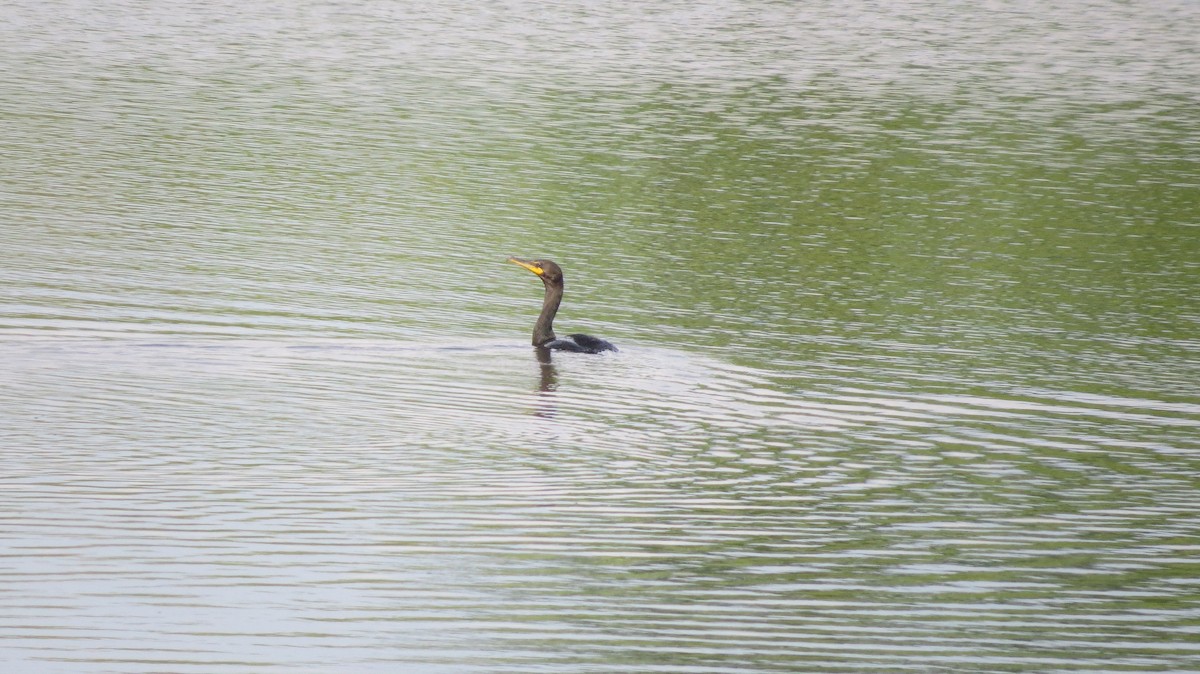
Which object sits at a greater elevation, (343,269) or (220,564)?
(220,564)

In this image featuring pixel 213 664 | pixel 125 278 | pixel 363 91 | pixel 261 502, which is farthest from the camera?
pixel 363 91

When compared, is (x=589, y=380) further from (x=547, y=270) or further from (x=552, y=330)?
(x=547, y=270)

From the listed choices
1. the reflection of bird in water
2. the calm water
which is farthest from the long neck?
the calm water

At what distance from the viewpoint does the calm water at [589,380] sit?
351 inches

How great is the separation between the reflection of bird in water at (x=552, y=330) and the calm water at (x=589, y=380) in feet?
1.13

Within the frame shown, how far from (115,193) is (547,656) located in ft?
52.6

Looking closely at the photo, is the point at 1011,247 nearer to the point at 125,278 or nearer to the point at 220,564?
the point at 125,278

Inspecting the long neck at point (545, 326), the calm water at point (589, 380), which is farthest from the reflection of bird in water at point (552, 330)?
the calm water at point (589, 380)

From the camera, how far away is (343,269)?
19.4m

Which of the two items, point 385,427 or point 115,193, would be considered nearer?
point 385,427

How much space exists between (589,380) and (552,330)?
1614 mm

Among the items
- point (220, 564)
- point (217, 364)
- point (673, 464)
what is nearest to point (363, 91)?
point (217, 364)

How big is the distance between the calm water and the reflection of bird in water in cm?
35

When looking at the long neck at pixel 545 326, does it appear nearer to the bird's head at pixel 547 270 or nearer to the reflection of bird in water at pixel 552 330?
the reflection of bird in water at pixel 552 330
